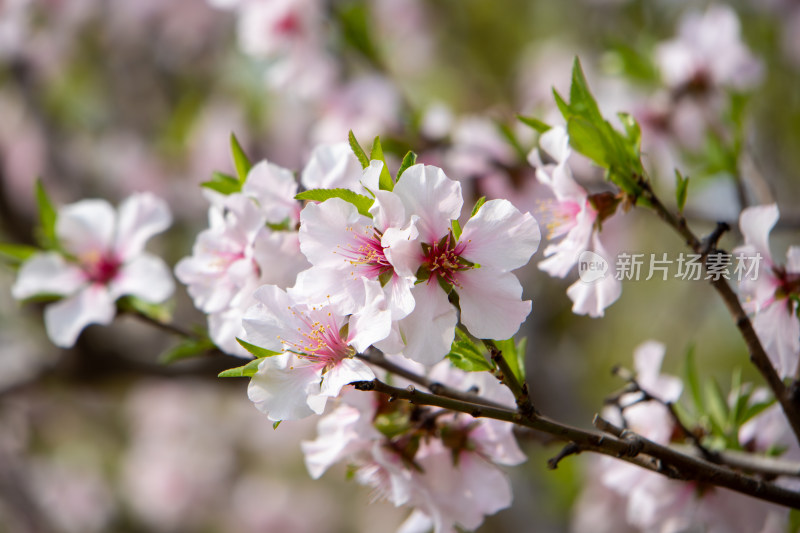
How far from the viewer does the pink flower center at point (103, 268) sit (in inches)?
49.5

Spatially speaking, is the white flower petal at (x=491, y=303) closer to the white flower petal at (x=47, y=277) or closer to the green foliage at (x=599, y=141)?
the green foliage at (x=599, y=141)

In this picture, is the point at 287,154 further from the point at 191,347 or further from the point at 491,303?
the point at 491,303

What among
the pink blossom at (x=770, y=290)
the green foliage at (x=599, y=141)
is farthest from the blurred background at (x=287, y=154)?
the green foliage at (x=599, y=141)

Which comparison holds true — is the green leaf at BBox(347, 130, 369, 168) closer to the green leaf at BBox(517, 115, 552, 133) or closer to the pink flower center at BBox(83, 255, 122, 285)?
the green leaf at BBox(517, 115, 552, 133)

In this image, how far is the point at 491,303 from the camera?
820 millimetres

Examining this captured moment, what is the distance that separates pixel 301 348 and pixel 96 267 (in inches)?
23.6

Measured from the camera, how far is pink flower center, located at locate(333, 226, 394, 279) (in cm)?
83

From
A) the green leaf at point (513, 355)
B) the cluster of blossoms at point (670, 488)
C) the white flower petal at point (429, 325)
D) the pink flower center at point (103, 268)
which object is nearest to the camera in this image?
the white flower petal at point (429, 325)

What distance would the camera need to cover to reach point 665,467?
865 mm

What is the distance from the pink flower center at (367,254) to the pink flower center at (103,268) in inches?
24.0

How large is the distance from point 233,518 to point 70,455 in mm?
1117

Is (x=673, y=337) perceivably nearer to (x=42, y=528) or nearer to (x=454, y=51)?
(x=454, y=51)

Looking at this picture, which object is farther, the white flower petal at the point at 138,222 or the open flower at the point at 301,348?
the white flower petal at the point at 138,222

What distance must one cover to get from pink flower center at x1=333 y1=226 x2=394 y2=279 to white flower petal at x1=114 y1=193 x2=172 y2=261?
21.9 inches
